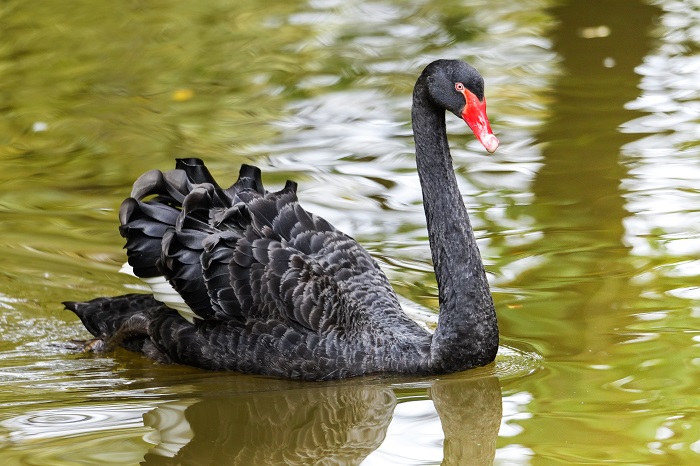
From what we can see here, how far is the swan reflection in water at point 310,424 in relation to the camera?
4.13 metres

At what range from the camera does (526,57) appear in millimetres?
9891

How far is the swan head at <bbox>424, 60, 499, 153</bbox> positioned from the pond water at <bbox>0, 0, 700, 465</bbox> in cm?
105

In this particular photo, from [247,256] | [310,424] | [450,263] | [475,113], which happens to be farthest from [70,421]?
[475,113]

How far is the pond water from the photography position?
429cm

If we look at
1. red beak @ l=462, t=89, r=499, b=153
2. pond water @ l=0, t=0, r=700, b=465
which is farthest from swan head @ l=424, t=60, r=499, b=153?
pond water @ l=0, t=0, r=700, b=465

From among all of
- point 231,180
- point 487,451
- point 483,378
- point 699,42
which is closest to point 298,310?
point 483,378

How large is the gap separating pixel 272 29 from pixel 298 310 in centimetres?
631

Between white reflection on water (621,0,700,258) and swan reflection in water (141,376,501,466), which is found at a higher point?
white reflection on water (621,0,700,258)

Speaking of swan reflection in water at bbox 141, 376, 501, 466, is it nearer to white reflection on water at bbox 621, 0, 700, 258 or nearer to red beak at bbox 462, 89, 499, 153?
red beak at bbox 462, 89, 499, 153

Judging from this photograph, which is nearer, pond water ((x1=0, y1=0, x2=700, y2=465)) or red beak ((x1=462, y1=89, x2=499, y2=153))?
pond water ((x1=0, y1=0, x2=700, y2=465))

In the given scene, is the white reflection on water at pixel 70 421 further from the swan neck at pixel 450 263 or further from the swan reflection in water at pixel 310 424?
the swan neck at pixel 450 263

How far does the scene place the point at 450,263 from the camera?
4.88m

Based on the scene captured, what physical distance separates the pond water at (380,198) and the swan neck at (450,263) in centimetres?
14

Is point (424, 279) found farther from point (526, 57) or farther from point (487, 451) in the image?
point (526, 57)
